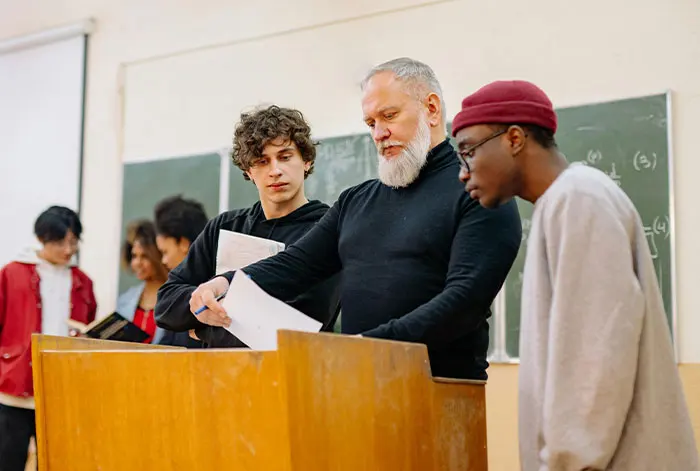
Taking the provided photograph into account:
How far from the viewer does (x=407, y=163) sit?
221 centimetres

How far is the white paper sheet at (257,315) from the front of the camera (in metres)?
1.93

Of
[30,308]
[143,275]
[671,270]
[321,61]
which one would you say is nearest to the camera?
[671,270]

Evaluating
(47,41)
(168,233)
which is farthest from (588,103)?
(47,41)

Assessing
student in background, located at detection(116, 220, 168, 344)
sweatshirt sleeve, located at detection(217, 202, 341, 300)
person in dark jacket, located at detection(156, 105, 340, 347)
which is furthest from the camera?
student in background, located at detection(116, 220, 168, 344)

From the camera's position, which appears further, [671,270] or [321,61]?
[321,61]

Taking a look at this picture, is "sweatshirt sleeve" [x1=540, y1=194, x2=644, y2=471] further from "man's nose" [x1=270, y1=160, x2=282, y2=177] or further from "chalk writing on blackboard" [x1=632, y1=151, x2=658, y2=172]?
"chalk writing on blackboard" [x1=632, y1=151, x2=658, y2=172]

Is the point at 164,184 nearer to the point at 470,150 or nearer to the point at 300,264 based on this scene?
the point at 300,264

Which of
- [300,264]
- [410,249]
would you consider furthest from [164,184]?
[410,249]

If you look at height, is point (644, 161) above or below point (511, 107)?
above

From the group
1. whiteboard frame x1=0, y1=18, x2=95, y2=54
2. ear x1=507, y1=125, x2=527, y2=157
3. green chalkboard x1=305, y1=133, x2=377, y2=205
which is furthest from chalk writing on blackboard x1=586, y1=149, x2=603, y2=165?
whiteboard frame x1=0, y1=18, x2=95, y2=54

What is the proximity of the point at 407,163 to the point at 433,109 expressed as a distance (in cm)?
19

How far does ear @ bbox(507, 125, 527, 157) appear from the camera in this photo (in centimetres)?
173

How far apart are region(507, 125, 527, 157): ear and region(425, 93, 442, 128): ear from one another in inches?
22.1

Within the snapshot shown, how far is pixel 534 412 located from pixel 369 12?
12.4 feet
